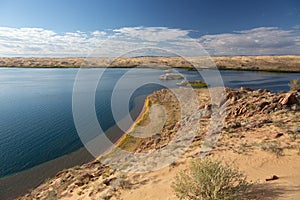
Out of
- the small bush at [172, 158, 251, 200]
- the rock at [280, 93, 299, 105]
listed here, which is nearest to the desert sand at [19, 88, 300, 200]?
the rock at [280, 93, 299, 105]

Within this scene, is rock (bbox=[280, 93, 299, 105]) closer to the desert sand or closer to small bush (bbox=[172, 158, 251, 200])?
the desert sand

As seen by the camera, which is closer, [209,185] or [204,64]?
[209,185]

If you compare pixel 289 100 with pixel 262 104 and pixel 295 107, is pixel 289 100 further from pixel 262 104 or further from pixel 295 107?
pixel 262 104

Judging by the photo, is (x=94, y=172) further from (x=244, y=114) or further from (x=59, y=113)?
(x=59, y=113)

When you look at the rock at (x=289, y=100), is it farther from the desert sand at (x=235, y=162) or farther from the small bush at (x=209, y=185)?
the small bush at (x=209, y=185)

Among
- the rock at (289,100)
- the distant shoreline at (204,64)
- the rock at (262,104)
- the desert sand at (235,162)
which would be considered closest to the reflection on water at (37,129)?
the desert sand at (235,162)

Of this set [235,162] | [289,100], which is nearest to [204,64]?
[289,100]

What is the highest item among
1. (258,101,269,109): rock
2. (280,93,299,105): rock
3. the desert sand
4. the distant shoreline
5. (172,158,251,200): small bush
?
the distant shoreline

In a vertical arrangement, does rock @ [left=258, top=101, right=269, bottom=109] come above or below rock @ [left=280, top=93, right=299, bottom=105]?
below

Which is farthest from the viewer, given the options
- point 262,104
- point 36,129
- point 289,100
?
point 36,129

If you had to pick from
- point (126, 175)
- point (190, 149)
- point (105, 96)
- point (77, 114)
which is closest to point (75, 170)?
point (126, 175)

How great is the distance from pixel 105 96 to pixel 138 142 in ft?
56.3

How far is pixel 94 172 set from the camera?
981 cm

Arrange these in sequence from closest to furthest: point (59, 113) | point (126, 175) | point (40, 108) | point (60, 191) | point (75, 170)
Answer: point (126, 175), point (60, 191), point (75, 170), point (59, 113), point (40, 108)
